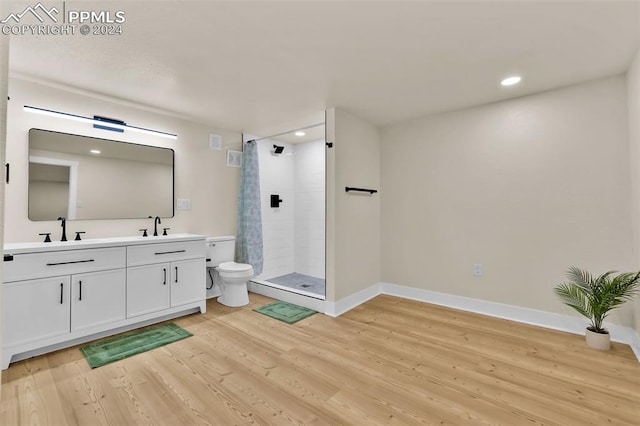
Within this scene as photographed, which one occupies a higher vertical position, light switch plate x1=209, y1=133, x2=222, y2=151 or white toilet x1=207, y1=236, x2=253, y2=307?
light switch plate x1=209, y1=133, x2=222, y2=151

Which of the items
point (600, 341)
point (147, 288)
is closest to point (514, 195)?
point (600, 341)

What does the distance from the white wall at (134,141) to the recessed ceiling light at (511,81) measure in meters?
3.24

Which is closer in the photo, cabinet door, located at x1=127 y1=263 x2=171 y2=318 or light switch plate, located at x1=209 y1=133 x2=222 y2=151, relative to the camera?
cabinet door, located at x1=127 y1=263 x2=171 y2=318

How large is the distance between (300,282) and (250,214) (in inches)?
50.8

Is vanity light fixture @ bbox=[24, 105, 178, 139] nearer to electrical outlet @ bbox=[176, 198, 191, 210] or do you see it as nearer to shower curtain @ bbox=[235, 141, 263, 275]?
electrical outlet @ bbox=[176, 198, 191, 210]

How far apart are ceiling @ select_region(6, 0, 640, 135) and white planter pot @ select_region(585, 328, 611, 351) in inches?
87.3

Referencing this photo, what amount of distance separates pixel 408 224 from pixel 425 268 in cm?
59

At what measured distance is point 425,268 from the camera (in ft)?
12.1

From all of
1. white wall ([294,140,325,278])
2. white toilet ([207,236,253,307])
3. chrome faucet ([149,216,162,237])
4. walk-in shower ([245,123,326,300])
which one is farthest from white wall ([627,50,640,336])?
chrome faucet ([149,216,162,237])

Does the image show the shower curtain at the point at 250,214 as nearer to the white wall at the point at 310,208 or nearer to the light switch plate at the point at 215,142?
the light switch plate at the point at 215,142

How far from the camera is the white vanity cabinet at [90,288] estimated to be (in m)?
2.23

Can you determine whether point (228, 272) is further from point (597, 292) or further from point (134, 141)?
point (597, 292)

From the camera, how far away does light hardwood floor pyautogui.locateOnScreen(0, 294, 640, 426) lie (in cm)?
172

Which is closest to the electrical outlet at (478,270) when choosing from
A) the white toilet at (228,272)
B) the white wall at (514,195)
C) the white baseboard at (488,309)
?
the white wall at (514,195)
